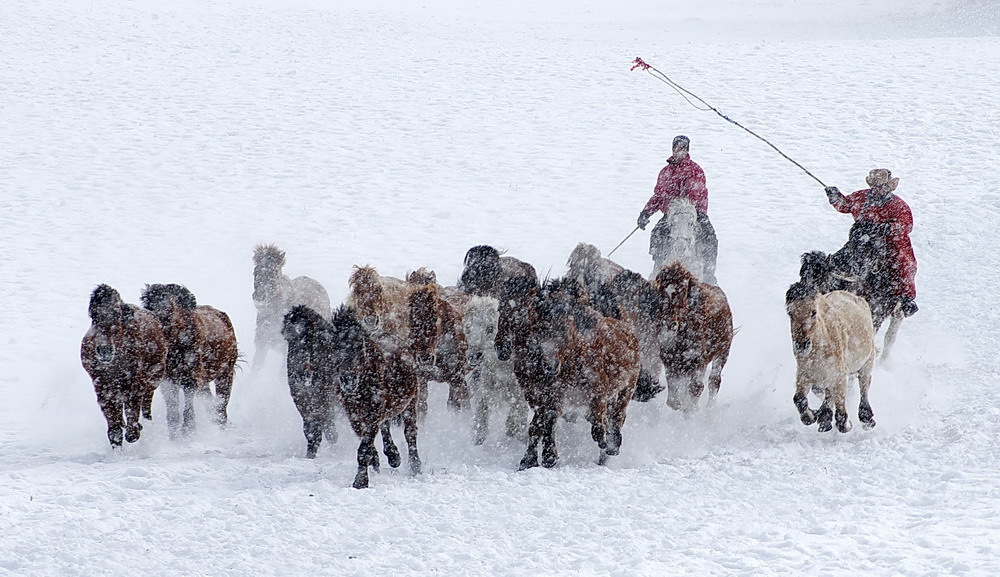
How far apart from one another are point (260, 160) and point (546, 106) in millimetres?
6728

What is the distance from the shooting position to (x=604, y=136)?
2044 centimetres

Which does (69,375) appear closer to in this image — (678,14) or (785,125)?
(785,125)

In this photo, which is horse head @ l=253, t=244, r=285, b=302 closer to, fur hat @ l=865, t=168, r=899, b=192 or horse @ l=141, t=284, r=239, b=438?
horse @ l=141, t=284, r=239, b=438

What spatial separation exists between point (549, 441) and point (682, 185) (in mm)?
4762

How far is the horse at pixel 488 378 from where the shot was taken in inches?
340

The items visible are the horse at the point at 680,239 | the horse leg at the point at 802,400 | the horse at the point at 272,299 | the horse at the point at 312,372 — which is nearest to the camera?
the horse at the point at 312,372

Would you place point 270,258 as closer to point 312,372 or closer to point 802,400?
point 312,372

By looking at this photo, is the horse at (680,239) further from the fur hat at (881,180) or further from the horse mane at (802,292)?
the horse mane at (802,292)

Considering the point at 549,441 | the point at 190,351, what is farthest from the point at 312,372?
the point at 549,441

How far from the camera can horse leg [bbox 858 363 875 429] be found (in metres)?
8.73

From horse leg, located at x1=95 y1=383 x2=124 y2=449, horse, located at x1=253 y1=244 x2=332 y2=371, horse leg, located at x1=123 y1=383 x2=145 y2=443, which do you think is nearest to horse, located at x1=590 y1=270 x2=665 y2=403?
horse, located at x1=253 y1=244 x2=332 y2=371

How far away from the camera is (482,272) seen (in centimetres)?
923

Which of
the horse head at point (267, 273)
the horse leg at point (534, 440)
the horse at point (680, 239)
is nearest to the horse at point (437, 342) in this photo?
the horse leg at point (534, 440)

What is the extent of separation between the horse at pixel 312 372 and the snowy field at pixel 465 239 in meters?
0.30
